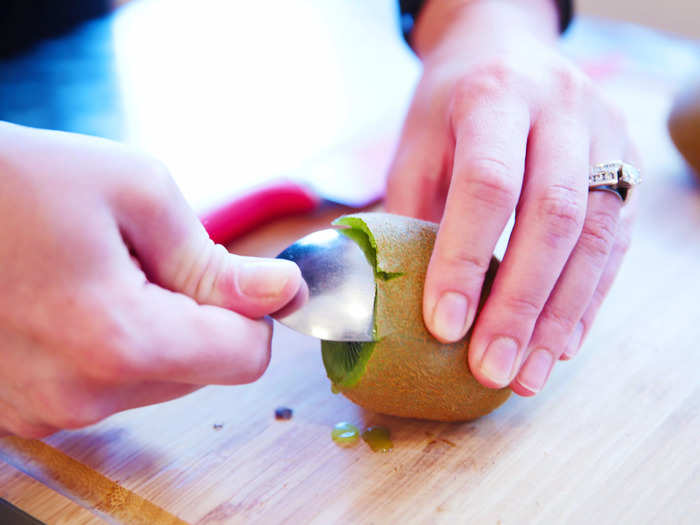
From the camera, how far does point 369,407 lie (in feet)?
4.31

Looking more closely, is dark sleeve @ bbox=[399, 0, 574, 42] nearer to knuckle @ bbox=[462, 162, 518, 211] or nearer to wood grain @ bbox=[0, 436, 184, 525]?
knuckle @ bbox=[462, 162, 518, 211]

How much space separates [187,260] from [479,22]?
1.09 metres

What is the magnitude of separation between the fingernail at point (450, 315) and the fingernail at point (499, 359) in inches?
2.6

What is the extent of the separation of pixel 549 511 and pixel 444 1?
4.66 ft

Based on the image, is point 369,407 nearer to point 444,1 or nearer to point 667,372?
point 667,372

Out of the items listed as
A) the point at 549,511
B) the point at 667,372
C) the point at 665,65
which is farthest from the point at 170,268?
the point at 665,65

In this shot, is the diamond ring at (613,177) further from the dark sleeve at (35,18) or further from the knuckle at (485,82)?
the dark sleeve at (35,18)

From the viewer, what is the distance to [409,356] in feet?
3.99

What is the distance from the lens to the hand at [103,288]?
2.91 ft

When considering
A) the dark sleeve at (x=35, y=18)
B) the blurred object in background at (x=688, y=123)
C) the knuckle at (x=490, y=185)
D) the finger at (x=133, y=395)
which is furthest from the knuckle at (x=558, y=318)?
the dark sleeve at (x=35, y=18)

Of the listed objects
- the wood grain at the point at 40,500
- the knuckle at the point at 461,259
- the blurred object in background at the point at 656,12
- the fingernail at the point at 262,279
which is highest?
the fingernail at the point at 262,279

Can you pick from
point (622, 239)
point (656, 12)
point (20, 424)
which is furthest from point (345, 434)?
point (656, 12)

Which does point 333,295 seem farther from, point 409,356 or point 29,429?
point 29,429

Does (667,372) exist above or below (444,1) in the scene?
below
